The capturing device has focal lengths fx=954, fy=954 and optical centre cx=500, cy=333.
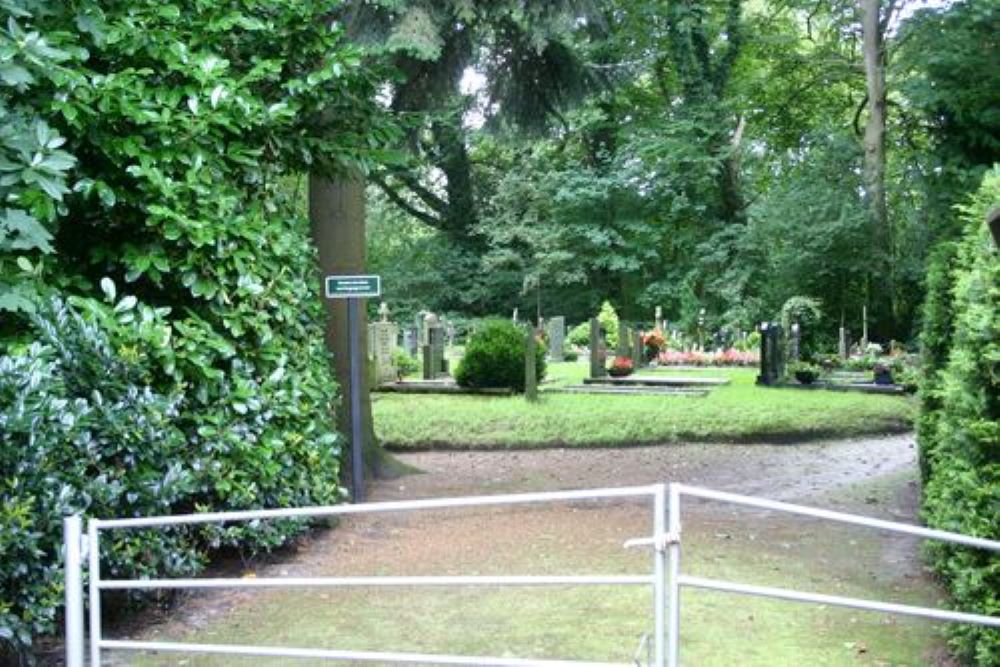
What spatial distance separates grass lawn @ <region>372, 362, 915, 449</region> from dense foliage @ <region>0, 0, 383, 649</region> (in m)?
5.64

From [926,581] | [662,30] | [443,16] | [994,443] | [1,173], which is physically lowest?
[926,581]

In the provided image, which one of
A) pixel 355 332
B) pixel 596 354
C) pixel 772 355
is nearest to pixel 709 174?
pixel 772 355

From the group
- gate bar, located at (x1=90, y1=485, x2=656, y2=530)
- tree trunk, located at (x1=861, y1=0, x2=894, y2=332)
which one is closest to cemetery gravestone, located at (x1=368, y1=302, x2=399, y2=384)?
tree trunk, located at (x1=861, y1=0, x2=894, y2=332)

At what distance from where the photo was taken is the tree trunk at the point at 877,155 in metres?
23.2

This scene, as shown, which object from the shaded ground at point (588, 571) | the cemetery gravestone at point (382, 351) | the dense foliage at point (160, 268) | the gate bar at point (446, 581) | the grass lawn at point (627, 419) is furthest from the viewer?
the cemetery gravestone at point (382, 351)

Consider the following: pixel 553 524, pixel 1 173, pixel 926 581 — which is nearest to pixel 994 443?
pixel 926 581

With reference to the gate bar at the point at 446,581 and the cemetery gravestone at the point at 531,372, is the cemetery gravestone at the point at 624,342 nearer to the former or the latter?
the cemetery gravestone at the point at 531,372

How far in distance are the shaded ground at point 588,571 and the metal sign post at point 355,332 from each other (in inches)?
16.9

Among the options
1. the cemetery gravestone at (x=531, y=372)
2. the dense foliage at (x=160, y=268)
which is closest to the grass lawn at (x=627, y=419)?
the cemetery gravestone at (x=531, y=372)

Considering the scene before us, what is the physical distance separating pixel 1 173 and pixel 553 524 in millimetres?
5092

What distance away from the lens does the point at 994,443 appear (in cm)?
439

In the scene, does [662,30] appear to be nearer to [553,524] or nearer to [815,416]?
[815,416]

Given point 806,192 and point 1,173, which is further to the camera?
point 806,192

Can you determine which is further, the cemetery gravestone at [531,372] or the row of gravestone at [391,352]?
the row of gravestone at [391,352]
